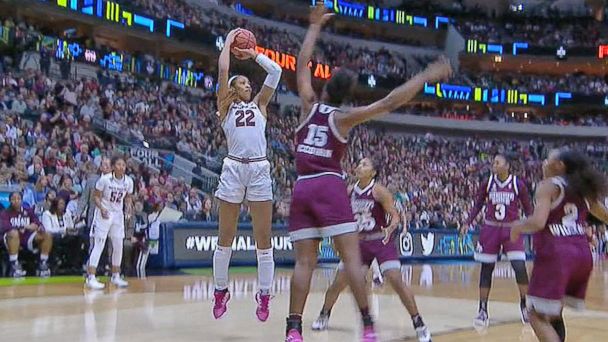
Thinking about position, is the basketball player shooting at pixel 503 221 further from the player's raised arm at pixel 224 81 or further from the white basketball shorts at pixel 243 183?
the player's raised arm at pixel 224 81

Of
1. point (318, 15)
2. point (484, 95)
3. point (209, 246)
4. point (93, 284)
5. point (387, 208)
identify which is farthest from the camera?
point (484, 95)

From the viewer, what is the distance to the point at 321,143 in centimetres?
512

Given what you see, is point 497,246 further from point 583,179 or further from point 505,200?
point 583,179

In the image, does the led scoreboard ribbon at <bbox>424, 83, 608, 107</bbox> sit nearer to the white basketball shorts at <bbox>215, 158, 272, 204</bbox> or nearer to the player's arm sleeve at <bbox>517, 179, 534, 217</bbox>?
the player's arm sleeve at <bbox>517, 179, 534, 217</bbox>

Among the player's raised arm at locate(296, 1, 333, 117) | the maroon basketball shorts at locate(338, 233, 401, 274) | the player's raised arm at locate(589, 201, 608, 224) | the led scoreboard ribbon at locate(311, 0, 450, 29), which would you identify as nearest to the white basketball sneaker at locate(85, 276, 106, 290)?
the maroon basketball shorts at locate(338, 233, 401, 274)

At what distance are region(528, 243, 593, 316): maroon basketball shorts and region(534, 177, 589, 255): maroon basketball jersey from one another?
4 cm

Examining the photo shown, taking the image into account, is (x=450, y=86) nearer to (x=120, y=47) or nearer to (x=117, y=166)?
(x=120, y=47)

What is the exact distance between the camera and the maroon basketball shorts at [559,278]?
15.2ft

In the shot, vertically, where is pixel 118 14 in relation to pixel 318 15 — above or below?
above

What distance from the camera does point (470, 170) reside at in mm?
36938

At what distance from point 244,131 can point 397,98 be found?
6.20 ft

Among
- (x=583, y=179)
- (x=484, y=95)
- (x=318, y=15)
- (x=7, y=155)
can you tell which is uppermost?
(x=484, y=95)

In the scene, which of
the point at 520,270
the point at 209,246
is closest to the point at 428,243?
the point at 209,246

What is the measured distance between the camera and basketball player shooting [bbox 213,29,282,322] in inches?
246
